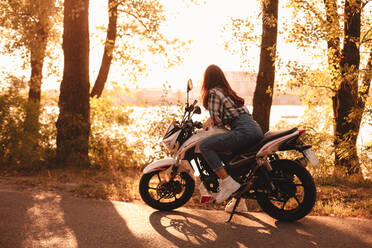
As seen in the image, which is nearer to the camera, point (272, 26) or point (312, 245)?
point (312, 245)

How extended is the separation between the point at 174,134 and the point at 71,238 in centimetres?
175

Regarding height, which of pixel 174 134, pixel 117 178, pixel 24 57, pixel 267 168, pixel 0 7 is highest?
pixel 0 7

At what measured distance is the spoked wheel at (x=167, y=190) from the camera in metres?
5.23

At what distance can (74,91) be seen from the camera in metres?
8.79

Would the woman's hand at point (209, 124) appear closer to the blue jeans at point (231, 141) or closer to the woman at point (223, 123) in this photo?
the woman at point (223, 123)

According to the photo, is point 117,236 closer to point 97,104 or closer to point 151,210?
point 151,210

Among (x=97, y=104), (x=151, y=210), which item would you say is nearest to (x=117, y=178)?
(x=151, y=210)

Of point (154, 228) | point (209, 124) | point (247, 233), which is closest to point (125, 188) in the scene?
point (154, 228)

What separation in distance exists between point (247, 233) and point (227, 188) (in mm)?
579

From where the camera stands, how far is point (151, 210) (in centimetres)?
523

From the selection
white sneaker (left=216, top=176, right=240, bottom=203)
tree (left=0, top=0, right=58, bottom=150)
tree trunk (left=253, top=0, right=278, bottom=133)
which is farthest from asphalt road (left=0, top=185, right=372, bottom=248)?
tree (left=0, top=0, right=58, bottom=150)

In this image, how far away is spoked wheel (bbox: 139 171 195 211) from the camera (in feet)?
17.1

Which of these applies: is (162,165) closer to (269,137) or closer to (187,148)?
(187,148)

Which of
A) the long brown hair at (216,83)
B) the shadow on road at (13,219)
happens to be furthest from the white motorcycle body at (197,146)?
the shadow on road at (13,219)
